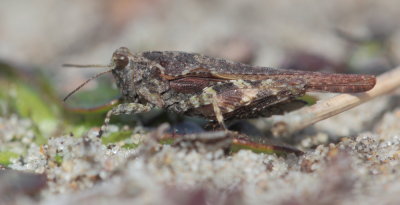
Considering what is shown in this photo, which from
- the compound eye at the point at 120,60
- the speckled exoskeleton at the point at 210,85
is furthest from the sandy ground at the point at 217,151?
the compound eye at the point at 120,60

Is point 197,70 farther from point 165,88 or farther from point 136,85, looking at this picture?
point 136,85

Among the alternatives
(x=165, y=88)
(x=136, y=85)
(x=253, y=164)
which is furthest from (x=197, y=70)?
(x=253, y=164)

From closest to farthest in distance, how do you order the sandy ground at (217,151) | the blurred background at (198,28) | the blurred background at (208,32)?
the sandy ground at (217,151) < the blurred background at (208,32) < the blurred background at (198,28)

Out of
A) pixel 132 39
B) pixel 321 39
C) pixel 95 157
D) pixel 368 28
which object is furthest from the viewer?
pixel 132 39

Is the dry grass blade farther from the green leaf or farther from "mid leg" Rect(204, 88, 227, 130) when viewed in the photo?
the green leaf

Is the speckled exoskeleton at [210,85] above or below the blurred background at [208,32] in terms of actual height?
below

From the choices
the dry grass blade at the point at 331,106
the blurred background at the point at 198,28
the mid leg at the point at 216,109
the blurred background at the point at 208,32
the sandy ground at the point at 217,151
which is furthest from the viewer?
the blurred background at the point at 198,28

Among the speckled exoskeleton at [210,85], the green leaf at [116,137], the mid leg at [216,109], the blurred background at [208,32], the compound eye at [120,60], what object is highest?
the blurred background at [208,32]

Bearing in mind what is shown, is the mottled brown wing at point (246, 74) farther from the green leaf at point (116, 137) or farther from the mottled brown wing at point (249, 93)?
the green leaf at point (116, 137)
